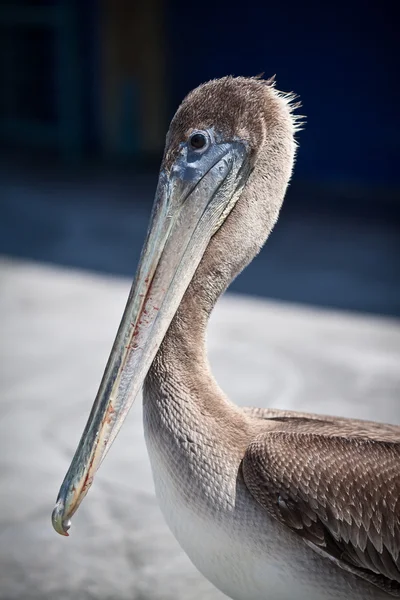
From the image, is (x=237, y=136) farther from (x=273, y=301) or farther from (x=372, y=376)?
(x=273, y=301)

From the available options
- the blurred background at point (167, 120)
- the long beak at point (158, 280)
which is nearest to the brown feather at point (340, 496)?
the long beak at point (158, 280)

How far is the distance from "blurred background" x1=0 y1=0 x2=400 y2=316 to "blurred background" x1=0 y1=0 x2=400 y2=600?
20mm

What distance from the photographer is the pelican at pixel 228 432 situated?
6.22 feet

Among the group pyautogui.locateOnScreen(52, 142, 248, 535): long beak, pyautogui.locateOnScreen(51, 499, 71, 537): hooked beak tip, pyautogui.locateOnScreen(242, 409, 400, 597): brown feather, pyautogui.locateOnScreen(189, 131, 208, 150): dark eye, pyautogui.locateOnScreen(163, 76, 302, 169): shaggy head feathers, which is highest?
pyautogui.locateOnScreen(163, 76, 302, 169): shaggy head feathers

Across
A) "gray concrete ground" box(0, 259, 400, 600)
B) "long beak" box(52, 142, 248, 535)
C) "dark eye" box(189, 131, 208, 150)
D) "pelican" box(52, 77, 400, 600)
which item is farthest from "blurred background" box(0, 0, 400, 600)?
Answer: "dark eye" box(189, 131, 208, 150)

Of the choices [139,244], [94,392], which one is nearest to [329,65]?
[139,244]

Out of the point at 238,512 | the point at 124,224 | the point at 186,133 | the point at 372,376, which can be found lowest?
the point at 124,224

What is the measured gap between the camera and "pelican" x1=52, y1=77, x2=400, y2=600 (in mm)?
1896

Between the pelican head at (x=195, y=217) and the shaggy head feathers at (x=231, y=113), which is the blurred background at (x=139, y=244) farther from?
the shaggy head feathers at (x=231, y=113)

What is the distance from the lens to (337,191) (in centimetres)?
816

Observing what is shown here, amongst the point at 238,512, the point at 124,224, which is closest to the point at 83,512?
the point at 238,512

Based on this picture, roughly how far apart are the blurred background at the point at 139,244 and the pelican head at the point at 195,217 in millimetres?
791

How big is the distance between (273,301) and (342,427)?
2966 mm

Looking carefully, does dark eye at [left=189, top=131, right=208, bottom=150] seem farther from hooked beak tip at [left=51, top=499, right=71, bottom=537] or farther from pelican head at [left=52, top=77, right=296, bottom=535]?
hooked beak tip at [left=51, top=499, right=71, bottom=537]
